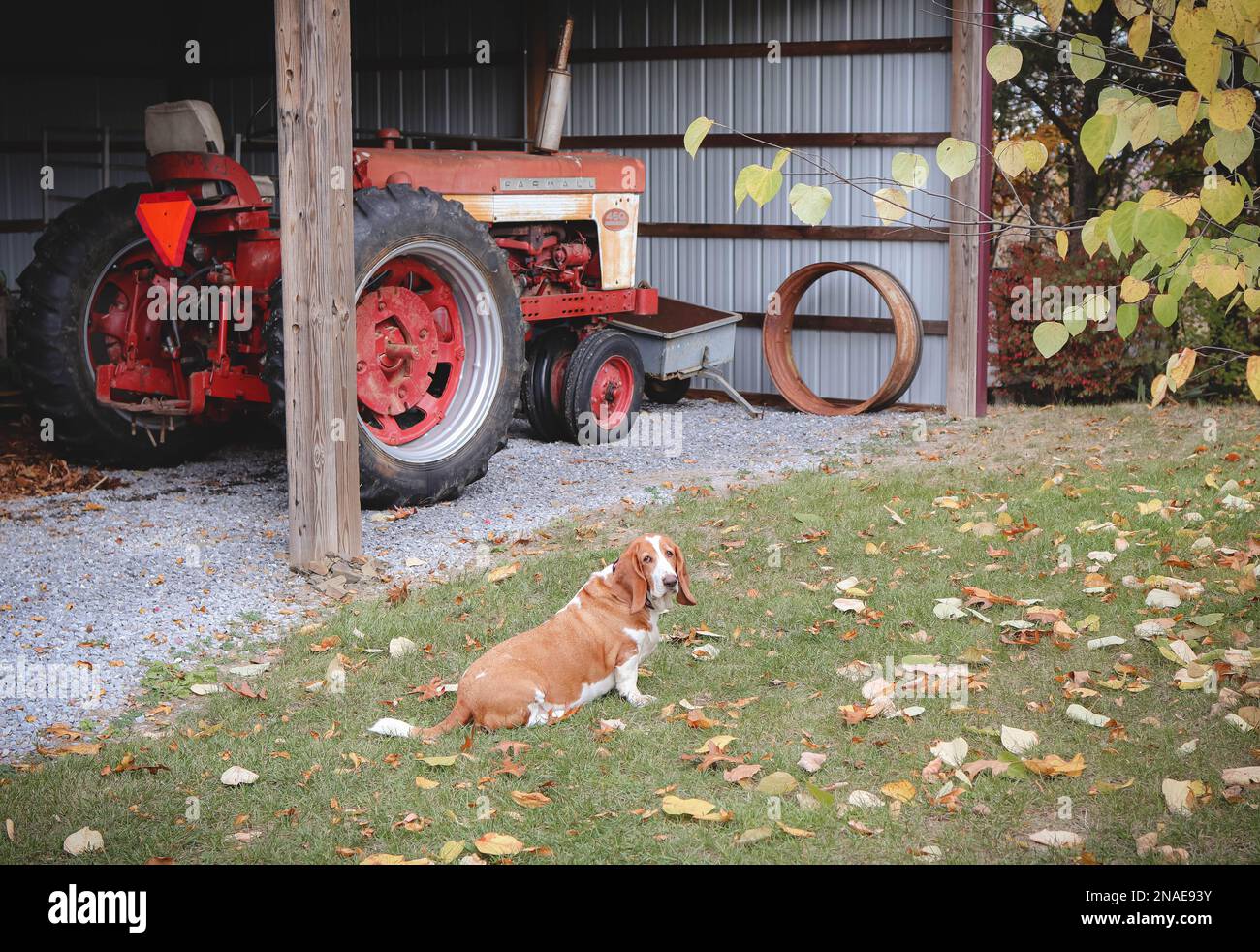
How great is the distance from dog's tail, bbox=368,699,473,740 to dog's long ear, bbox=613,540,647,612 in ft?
2.37

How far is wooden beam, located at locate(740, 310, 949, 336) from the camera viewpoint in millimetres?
11938

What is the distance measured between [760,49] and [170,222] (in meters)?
6.33

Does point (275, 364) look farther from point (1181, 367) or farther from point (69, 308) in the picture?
point (1181, 367)

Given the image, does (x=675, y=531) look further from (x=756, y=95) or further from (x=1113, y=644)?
(x=756, y=95)

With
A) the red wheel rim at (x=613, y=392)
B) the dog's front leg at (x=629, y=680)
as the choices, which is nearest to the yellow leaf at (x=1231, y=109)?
the dog's front leg at (x=629, y=680)

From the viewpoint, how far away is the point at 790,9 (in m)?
12.4

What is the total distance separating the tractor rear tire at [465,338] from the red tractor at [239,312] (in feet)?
0.04

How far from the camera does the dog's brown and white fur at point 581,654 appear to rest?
4781 mm

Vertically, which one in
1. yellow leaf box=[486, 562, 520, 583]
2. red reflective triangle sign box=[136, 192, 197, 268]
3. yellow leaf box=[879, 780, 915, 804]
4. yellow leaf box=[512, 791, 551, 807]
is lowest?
yellow leaf box=[512, 791, 551, 807]

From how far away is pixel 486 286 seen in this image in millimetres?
8648

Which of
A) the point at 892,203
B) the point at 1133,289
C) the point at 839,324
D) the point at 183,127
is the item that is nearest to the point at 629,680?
the point at 892,203

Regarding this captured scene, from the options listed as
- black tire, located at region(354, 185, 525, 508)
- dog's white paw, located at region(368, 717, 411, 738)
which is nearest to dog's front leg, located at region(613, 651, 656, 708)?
dog's white paw, located at region(368, 717, 411, 738)

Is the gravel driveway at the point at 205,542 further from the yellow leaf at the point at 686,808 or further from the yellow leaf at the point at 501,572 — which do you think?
the yellow leaf at the point at 686,808
